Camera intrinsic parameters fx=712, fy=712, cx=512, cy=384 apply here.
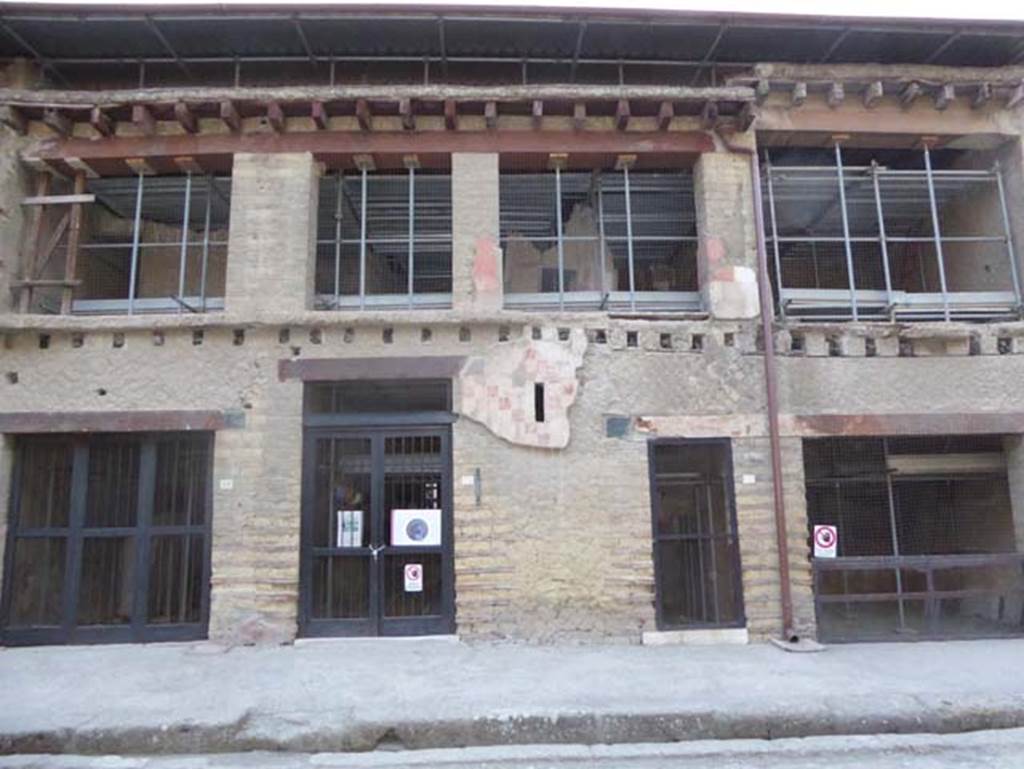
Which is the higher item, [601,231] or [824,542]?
[601,231]

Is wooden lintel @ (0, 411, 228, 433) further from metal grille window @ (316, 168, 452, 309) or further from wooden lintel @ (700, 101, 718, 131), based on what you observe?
wooden lintel @ (700, 101, 718, 131)

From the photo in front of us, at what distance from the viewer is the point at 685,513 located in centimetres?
927

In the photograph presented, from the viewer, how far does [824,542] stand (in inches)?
350

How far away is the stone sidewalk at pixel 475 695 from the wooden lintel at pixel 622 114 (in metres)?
6.54

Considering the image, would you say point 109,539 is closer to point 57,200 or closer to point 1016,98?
point 57,200

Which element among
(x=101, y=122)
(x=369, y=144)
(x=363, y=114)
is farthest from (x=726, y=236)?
(x=101, y=122)

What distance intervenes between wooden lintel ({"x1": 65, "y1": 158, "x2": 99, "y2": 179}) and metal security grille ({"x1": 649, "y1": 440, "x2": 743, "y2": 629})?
830 cm

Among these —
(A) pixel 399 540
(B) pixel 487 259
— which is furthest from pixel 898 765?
(B) pixel 487 259

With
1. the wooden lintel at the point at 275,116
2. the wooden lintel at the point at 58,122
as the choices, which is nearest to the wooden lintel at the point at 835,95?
the wooden lintel at the point at 275,116

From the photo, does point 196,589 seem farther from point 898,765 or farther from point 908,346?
point 908,346

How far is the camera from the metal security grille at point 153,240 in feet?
31.9

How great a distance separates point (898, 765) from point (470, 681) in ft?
11.8

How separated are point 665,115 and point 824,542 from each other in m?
5.79

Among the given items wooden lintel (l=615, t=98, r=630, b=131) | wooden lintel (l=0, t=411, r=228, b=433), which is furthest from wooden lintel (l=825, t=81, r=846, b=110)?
wooden lintel (l=0, t=411, r=228, b=433)
